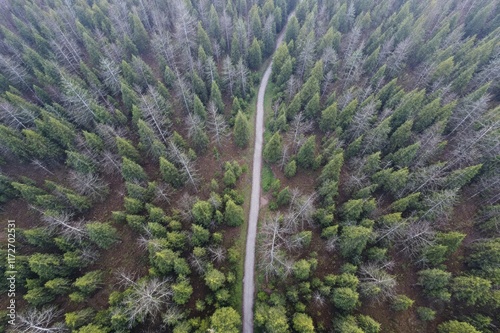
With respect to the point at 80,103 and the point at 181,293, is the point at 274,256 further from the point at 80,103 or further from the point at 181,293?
the point at 80,103

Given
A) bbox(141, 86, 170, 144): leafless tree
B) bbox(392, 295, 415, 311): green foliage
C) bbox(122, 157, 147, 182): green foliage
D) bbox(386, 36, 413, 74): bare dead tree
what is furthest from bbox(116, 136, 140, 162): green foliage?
bbox(386, 36, 413, 74): bare dead tree

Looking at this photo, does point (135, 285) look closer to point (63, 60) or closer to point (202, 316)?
point (202, 316)

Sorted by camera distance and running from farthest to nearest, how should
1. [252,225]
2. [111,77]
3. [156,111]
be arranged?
[111,77] < [156,111] < [252,225]

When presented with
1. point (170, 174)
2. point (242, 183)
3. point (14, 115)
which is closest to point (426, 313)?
point (242, 183)

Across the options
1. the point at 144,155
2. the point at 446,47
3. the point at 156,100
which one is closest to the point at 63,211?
the point at 144,155

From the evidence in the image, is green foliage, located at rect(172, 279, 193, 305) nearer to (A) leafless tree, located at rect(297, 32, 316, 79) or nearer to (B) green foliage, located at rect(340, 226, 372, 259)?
(B) green foliage, located at rect(340, 226, 372, 259)

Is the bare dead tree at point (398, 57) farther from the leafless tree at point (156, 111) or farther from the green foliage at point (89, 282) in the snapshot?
the green foliage at point (89, 282)
